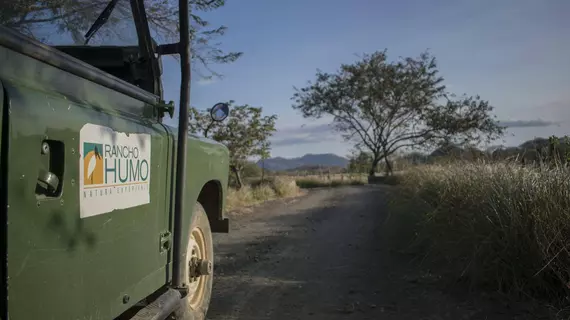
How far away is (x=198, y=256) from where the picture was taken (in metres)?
3.77

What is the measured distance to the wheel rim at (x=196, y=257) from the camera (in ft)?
11.7

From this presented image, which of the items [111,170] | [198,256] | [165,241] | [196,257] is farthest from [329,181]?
[111,170]

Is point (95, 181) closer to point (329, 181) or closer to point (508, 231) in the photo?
point (508, 231)

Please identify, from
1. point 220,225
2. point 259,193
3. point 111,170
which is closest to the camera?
point 111,170

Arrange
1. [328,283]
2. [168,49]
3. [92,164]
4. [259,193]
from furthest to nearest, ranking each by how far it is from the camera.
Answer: [259,193] → [328,283] → [168,49] → [92,164]

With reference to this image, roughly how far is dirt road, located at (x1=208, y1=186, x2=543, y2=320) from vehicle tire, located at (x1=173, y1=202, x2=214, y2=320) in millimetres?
672

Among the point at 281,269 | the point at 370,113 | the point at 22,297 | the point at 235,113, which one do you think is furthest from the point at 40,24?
the point at 370,113

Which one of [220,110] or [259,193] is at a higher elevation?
[220,110]

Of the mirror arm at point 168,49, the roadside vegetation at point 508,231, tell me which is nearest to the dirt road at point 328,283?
the roadside vegetation at point 508,231

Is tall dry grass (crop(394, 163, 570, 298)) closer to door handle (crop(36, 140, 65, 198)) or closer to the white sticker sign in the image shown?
the white sticker sign

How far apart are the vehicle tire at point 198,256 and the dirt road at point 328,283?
0.67 metres

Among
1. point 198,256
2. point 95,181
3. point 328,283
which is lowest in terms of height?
point 328,283

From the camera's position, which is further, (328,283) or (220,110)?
(328,283)

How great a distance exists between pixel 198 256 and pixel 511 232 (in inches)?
127
